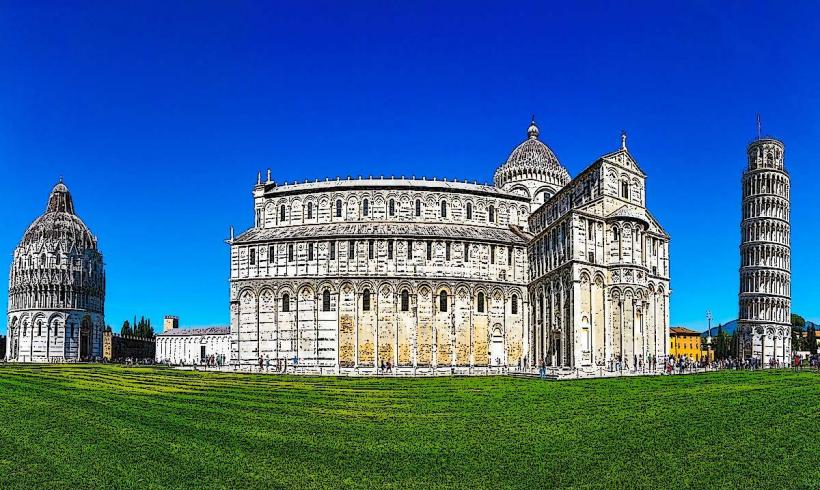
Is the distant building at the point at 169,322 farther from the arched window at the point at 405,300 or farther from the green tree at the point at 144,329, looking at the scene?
the arched window at the point at 405,300

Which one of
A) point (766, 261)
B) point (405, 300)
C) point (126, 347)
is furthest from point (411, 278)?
point (126, 347)

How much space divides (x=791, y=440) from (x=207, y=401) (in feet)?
65.2

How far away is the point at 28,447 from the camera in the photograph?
1888 cm

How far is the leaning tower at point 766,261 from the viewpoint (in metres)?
90.7

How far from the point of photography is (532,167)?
7819cm

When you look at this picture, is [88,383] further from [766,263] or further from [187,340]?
[187,340]

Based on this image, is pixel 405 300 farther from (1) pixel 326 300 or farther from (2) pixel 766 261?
(2) pixel 766 261

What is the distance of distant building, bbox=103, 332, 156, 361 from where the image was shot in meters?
113

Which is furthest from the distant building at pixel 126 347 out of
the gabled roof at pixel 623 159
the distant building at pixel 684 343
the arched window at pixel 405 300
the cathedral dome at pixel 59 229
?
the distant building at pixel 684 343

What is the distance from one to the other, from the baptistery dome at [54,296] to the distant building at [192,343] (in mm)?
18480

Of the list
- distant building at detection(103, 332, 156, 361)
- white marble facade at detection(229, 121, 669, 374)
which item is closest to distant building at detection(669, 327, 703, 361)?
white marble facade at detection(229, 121, 669, 374)

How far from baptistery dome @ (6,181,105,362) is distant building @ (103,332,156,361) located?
4.01 metres

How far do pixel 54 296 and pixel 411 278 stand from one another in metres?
64.0

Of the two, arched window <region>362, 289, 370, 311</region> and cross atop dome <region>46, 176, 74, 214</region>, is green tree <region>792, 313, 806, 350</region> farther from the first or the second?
cross atop dome <region>46, 176, 74, 214</region>
